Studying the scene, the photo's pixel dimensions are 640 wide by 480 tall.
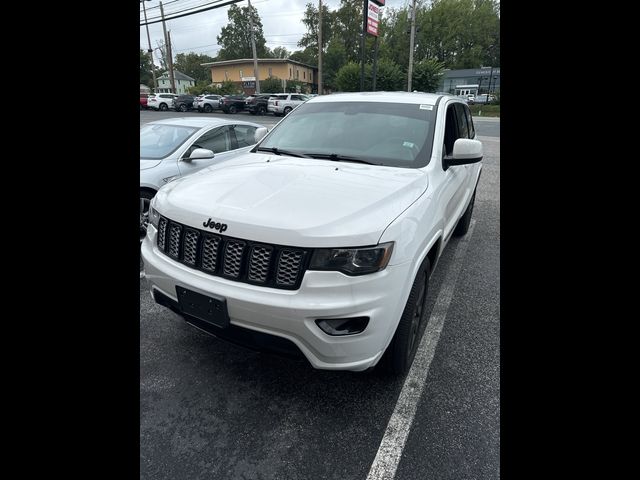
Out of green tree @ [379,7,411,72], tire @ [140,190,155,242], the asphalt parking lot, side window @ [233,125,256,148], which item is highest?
green tree @ [379,7,411,72]

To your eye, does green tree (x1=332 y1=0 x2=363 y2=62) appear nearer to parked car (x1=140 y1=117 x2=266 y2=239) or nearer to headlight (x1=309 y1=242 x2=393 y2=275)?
parked car (x1=140 y1=117 x2=266 y2=239)

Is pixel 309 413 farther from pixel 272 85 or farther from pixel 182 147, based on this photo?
pixel 272 85

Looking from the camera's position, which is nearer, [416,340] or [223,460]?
[223,460]

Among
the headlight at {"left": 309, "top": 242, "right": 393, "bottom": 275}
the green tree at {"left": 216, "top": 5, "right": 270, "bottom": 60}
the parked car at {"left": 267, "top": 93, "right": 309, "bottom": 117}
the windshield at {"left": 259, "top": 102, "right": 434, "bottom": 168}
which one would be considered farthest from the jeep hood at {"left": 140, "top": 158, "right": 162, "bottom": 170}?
the green tree at {"left": 216, "top": 5, "right": 270, "bottom": 60}

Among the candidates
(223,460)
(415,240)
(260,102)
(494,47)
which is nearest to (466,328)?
(415,240)

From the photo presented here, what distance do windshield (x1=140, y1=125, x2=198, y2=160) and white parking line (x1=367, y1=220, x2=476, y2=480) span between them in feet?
13.8

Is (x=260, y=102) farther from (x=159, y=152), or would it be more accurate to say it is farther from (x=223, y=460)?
(x=223, y=460)

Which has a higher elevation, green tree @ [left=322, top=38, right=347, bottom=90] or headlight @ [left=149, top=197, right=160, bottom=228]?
green tree @ [left=322, top=38, right=347, bottom=90]

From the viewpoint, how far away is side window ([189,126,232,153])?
563 cm

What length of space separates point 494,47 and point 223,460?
75.4 meters

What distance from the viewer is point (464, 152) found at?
282 centimetres
